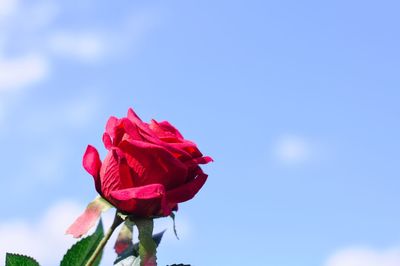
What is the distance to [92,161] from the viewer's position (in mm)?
2176

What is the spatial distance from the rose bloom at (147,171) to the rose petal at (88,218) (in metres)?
0.02

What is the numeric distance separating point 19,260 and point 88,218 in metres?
0.19

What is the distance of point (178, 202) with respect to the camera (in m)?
2.07

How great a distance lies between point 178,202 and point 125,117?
222 millimetres

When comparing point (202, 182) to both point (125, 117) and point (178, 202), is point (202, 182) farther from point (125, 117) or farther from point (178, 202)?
point (125, 117)

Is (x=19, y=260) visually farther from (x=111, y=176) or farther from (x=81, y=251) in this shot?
(x=111, y=176)

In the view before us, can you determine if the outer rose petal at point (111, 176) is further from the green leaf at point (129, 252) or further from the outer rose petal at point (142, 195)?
the green leaf at point (129, 252)

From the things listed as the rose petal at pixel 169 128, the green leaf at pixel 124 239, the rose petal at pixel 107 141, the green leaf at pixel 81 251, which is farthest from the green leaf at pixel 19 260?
the rose petal at pixel 169 128

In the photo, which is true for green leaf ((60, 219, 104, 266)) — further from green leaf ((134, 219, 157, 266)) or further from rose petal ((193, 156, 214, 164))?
rose petal ((193, 156, 214, 164))

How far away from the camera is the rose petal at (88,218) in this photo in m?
2.13

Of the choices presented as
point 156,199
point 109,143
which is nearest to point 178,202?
point 156,199

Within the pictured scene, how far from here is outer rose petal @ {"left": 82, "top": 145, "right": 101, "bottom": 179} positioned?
2.16m

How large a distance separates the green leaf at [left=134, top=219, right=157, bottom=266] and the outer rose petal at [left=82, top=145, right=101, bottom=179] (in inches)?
6.4

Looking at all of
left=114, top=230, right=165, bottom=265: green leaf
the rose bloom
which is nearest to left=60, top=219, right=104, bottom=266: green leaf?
left=114, top=230, right=165, bottom=265: green leaf
